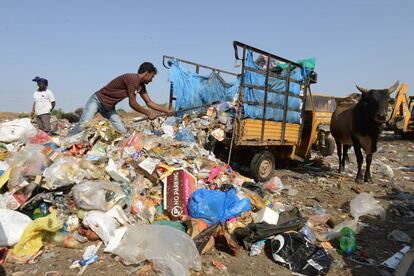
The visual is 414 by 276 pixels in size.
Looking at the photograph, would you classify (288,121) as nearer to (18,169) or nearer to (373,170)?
(373,170)

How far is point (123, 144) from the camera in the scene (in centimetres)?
532

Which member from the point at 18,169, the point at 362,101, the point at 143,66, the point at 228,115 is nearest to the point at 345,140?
the point at 362,101

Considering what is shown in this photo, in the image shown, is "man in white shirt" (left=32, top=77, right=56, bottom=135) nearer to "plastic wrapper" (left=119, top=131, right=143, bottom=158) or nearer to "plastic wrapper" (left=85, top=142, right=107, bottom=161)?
"plastic wrapper" (left=85, top=142, right=107, bottom=161)

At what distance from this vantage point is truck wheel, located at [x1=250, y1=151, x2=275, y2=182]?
653 cm

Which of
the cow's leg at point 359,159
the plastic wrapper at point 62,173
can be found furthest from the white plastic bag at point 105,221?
the cow's leg at point 359,159

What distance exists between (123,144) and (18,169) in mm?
1548

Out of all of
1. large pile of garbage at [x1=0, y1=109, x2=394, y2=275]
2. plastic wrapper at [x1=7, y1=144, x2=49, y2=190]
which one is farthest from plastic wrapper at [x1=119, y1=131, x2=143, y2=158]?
plastic wrapper at [x1=7, y1=144, x2=49, y2=190]

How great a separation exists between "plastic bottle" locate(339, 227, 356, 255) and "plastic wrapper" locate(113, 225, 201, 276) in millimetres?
1705

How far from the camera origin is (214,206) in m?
4.11

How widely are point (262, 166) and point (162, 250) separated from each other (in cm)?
384

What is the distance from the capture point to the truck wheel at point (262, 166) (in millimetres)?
6527

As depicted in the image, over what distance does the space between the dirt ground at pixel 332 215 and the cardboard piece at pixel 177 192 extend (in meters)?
0.73

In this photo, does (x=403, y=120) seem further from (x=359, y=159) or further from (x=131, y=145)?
(x=131, y=145)

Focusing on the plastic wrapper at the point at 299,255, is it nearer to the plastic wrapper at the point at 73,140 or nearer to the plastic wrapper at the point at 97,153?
the plastic wrapper at the point at 97,153
